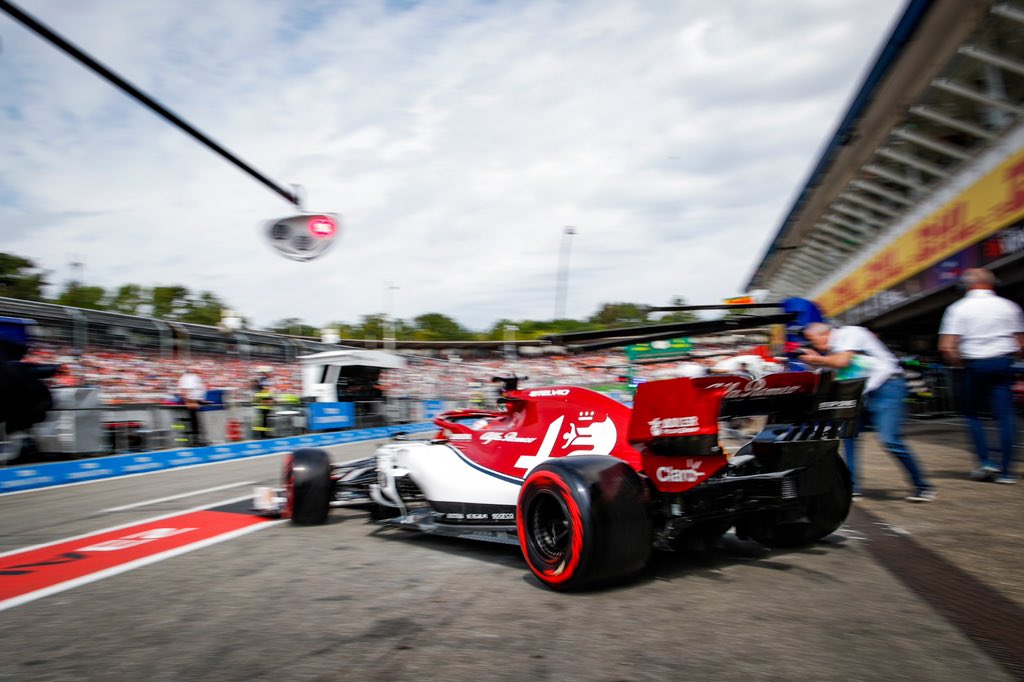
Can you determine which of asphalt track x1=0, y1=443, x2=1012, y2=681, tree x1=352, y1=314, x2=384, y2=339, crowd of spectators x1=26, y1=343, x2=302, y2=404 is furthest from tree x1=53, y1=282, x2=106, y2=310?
asphalt track x1=0, y1=443, x2=1012, y2=681

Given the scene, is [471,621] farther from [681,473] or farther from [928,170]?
[928,170]

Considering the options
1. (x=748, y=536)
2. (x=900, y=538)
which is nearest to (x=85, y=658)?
(x=748, y=536)

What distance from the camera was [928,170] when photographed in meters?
14.6

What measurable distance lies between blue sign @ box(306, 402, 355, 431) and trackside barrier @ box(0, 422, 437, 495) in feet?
4.50

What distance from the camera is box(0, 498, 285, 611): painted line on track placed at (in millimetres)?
3986

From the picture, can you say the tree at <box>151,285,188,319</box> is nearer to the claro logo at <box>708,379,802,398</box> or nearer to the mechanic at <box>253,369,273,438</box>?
the mechanic at <box>253,369,273,438</box>

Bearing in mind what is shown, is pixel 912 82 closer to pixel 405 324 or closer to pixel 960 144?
pixel 960 144

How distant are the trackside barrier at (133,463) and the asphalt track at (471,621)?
20.0 feet

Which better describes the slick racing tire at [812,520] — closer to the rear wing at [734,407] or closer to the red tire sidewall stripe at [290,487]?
the rear wing at [734,407]

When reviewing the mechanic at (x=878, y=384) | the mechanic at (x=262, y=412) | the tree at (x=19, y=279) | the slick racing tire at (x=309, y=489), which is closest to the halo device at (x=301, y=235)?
the slick racing tire at (x=309, y=489)

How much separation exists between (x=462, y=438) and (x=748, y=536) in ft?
6.66

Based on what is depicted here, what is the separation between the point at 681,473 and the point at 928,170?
14.6 meters

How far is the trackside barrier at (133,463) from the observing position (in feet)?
31.1

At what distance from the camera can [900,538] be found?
432 cm
